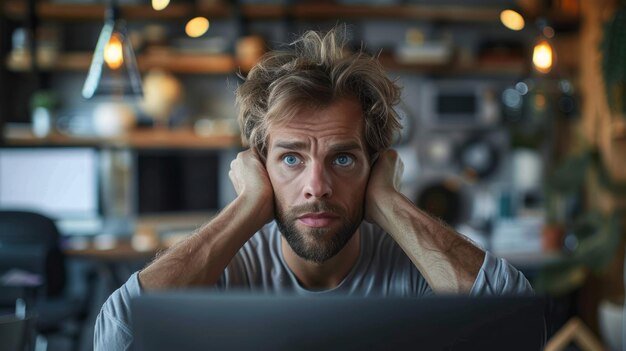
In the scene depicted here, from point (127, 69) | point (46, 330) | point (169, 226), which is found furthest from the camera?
point (169, 226)

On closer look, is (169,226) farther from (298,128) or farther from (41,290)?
(298,128)

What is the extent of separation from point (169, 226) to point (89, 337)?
807mm

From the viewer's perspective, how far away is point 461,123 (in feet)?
16.2

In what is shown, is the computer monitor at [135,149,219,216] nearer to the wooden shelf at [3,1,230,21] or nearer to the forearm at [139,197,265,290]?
the wooden shelf at [3,1,230,21]

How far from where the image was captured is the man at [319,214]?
1500 mm

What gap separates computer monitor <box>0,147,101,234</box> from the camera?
4207 mm

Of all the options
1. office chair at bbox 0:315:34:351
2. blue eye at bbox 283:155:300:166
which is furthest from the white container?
office chair at bbox 0:315:34:351

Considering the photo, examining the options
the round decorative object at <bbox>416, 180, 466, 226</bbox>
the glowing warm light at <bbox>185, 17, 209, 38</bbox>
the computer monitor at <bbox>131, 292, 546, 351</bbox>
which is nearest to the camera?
the computer monitor at <bbox>131, 292, 546, 351</bbox>

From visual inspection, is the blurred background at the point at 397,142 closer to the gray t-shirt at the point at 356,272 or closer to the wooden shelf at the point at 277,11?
the wooden shelf at the point at 277,11

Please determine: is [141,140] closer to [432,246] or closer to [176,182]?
[176,182]

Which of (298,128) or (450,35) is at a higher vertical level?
(450,35)

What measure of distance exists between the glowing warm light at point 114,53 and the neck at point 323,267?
1661 mm

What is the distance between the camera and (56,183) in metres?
4.27

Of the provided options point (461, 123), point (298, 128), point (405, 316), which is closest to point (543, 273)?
point (461, 123)
